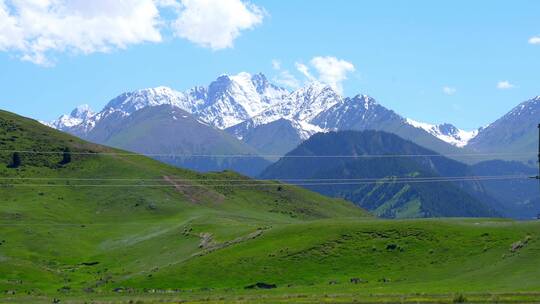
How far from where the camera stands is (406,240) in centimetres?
13475

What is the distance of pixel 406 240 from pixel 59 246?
74.7 meters

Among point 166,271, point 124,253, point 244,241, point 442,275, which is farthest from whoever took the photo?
point 124,253

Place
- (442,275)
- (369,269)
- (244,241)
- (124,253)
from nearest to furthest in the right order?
(442,275), (369,269), (244,241), (124,253)

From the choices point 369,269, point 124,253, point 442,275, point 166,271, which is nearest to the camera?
point 442,275

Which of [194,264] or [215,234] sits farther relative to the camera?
[215,234]

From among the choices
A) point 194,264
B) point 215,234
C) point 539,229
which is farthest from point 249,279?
point 539,229

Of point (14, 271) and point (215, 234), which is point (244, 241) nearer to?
point (215, 234)

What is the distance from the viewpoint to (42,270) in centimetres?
13962

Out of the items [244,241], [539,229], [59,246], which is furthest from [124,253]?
[539,229]

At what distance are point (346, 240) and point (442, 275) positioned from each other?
24.6 metres

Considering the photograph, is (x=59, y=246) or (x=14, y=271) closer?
(x=14, y=271)

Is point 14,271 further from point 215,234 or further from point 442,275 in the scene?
point 442,275

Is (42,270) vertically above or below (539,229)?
below

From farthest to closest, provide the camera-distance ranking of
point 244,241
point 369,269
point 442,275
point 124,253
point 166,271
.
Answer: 1. point 124,253
2. point 244,241
3. point 166,271
4. point 369,269
5. point 442,275
